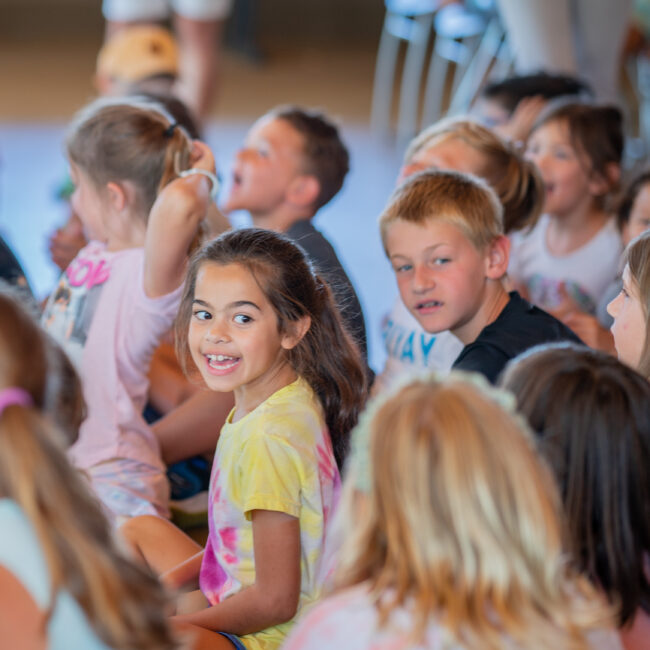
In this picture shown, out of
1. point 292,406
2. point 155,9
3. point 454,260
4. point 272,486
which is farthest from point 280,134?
point 155,9

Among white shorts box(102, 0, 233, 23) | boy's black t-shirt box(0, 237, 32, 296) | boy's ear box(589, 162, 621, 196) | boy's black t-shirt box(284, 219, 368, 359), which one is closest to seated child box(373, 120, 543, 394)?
boy's black t-shirt box(284, 219, 368, 359)

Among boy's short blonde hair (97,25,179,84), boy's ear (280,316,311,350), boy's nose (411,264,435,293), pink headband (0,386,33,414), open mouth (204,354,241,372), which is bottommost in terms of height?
open mouth (204,354,241,372)

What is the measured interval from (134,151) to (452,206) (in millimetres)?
639

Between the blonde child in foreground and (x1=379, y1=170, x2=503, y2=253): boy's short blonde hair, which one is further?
(x1=379, y1=170, x2=503, y2=253): boy's short blonde hair

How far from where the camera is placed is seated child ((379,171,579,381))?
1940 mm

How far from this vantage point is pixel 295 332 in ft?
5.38

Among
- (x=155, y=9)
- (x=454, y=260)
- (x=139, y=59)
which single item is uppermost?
(x=155, y=9)

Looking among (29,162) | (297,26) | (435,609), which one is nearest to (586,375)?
(435,609)

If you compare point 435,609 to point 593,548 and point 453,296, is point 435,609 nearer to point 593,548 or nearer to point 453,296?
point 593,548

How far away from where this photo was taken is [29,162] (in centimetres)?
518

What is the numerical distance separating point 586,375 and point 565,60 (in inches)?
105

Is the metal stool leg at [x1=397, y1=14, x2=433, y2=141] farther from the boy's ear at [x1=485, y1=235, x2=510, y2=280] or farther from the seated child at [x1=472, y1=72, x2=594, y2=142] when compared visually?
the boy's ear at [x1=485, y1=235, x2=510, y2=280]

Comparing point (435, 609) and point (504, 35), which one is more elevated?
point (504, 35)

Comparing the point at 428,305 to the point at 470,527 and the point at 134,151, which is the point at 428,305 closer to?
the point at 134,151
